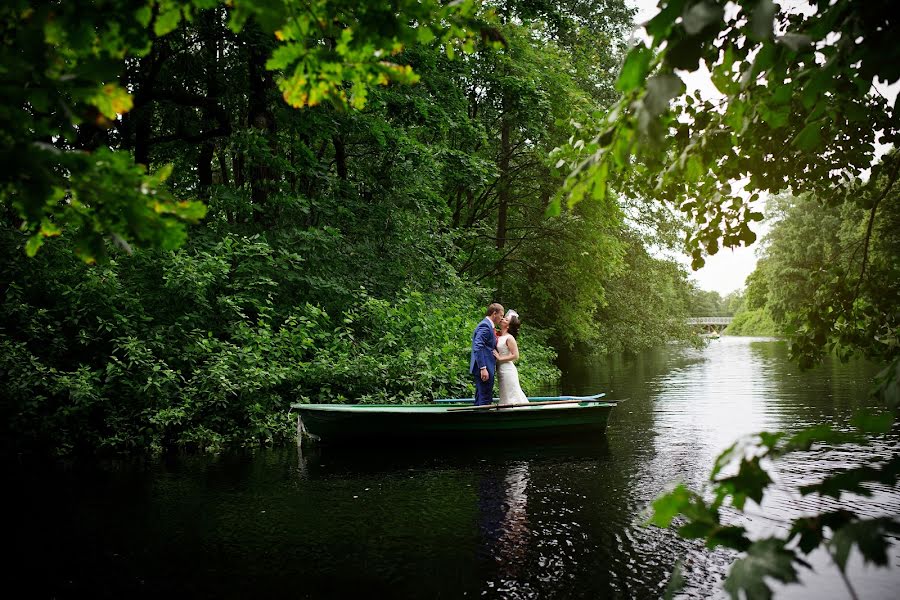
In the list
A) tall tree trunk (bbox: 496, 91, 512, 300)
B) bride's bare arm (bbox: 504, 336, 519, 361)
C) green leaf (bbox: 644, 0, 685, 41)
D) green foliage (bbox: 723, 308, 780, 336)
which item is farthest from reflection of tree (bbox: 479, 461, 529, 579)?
green foliage (bbox: 723, 308, 780, 336)

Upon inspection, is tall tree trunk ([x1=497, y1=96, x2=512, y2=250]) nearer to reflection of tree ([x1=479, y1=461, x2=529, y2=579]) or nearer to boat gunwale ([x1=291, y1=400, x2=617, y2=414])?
boat gunwale ([x1=291, y1=400, x2=617, y2=414])

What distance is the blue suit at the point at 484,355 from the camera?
10000mm

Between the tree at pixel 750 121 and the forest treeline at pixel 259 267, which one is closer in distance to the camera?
the tree at pixel 750 121

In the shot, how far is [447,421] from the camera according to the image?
9344 millimetres

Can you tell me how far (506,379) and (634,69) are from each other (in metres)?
9.08

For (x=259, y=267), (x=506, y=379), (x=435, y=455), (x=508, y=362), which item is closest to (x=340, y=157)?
(x=259, y=267)

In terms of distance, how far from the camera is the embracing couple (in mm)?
10008

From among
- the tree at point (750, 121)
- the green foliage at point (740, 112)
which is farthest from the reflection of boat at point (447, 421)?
the tree at point (750, 121)

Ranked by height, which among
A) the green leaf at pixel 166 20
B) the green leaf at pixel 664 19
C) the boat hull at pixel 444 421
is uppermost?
the green leaf at pixel 166 20

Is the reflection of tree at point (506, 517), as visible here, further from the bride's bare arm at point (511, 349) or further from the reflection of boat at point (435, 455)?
the bride's bare arm at point (511, 349)

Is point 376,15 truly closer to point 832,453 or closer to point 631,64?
point 631,64

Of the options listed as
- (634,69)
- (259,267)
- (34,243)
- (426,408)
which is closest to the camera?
(634,69)

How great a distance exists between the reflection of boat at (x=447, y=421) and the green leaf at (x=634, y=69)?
7.92 metres

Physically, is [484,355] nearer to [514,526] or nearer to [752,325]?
[514,526]
